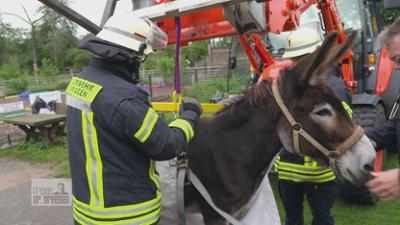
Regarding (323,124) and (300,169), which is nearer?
(323,124)

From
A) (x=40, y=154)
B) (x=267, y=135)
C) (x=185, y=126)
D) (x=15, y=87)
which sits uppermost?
(x=185, y=126)

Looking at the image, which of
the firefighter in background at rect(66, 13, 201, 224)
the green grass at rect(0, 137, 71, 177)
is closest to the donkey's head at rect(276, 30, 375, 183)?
the firefighter in background at rect(66, 13, 201, 224)

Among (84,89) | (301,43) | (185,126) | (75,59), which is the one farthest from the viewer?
(75,59)

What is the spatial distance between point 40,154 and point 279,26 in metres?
7.10

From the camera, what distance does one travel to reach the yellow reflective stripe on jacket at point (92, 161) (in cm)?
215

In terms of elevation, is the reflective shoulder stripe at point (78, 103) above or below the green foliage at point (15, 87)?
above

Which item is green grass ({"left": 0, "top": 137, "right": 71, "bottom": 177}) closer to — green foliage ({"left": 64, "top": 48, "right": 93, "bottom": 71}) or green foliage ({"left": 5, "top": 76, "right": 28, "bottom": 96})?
green foliage ({"left": 5, "top": 76, "right": 28, "bottom": 96})

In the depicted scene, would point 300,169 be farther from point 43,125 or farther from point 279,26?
point 43,125

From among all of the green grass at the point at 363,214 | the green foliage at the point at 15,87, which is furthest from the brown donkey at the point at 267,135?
the green foliage at the point at 15,87

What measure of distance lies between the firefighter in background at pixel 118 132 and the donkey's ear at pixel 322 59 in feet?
2.53

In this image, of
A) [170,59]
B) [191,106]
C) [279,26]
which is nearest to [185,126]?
[191,106]

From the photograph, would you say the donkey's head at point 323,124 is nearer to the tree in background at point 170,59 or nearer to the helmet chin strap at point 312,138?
the helmet chin strap at point 312,138

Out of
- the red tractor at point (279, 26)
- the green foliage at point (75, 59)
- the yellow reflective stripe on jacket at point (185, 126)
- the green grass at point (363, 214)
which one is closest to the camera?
the yellow reflective stripe on jacket at point (185, 126)

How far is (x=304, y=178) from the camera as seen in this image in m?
3.28
